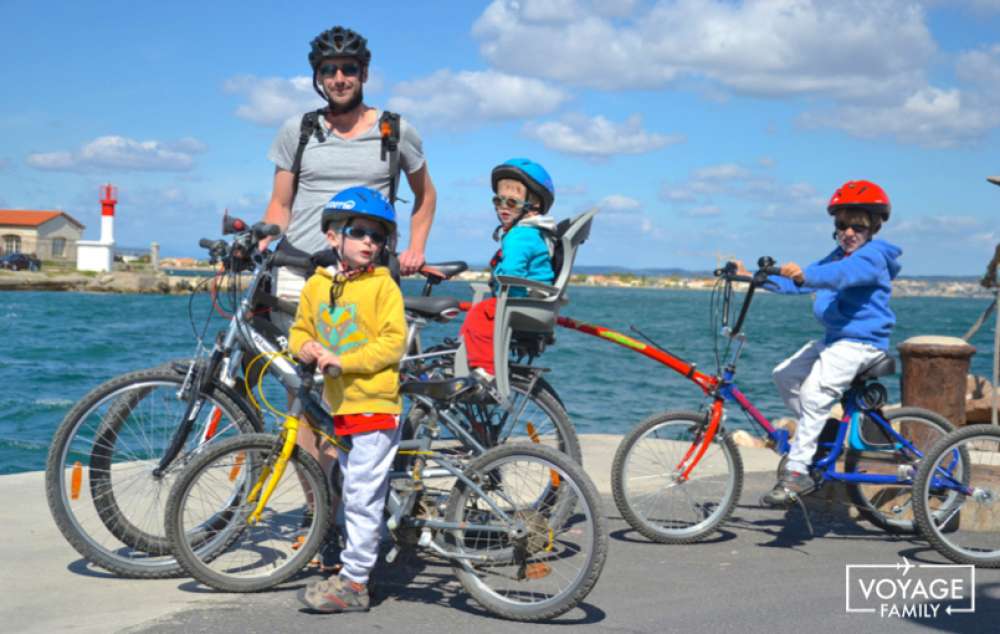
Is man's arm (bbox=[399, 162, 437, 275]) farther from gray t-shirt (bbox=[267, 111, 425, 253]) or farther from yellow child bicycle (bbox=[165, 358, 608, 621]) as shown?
yellow child bicycle (bbox=[165, 358, 608, 621])

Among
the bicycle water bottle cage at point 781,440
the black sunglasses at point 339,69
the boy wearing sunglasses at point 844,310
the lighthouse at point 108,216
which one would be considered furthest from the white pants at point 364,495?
the lighthouse at point 108,216

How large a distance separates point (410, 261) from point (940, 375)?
405 centimetres

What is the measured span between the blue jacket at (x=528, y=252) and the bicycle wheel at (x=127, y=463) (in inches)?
61.4

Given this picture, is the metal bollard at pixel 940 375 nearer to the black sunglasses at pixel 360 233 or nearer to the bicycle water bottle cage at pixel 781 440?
the bicycle water bottle cage at pixel 781 440

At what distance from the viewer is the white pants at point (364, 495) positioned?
4406 mm

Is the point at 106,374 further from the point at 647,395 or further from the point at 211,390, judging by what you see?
the point at 211,390

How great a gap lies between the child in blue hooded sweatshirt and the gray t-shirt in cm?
230

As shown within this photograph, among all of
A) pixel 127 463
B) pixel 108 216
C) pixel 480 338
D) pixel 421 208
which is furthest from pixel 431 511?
pixel 108 216

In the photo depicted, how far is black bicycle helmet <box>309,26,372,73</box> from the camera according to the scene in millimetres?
5121

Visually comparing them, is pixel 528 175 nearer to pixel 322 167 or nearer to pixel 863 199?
pixel 322 167

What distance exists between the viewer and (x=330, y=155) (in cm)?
530

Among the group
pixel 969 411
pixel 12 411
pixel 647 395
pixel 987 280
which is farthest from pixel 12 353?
pixel 987 280

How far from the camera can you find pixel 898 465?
233 inches

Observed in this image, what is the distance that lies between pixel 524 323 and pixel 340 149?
1.27 meters
